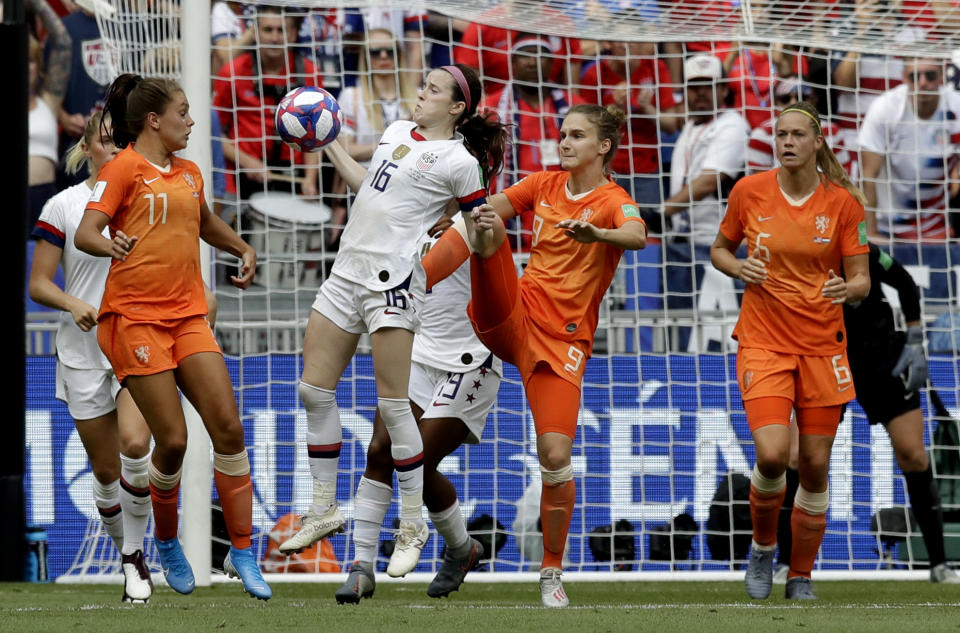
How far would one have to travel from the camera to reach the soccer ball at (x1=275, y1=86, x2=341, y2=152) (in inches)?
220

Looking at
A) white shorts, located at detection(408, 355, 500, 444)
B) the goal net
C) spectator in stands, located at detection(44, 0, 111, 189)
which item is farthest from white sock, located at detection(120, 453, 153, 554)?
spectator in stands, located at detection(44, 0, 111, 189)

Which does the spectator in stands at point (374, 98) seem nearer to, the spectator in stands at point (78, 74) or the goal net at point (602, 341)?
the goal net at point (602, 341)

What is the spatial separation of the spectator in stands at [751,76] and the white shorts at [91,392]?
Answer: 5.33m

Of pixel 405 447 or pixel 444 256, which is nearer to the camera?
pixel 405 447

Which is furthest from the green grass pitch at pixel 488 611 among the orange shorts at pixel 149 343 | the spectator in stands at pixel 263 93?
the spectator in stands at pixel 263 93

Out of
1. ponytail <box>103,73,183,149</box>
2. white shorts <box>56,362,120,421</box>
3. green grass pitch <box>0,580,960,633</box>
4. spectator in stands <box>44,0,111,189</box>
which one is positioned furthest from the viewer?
spectator in stands <box>44,0,111,189</box>

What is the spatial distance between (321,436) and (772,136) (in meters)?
5.53

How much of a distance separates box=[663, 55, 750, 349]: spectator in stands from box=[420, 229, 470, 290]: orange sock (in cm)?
405

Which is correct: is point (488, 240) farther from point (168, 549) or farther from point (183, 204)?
Result: point (168, 549)

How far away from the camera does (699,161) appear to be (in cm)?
985

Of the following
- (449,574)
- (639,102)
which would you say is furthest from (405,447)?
(639,102)

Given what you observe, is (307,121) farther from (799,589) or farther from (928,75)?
(928,75)

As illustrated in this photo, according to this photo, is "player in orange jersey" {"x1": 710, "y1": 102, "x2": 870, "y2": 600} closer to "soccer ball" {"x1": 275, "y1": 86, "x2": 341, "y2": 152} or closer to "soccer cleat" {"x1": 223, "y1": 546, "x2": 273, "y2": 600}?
"soccer ball" {"x1": 275, "y1": 86, "x2": 341, "y2": 152}

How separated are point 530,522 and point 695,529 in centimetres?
Result: 97
